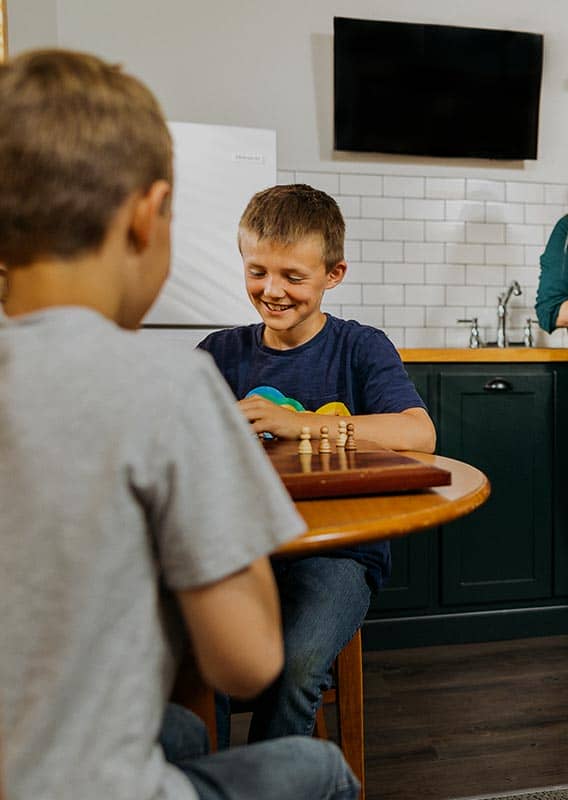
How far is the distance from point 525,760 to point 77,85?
185 centimetres

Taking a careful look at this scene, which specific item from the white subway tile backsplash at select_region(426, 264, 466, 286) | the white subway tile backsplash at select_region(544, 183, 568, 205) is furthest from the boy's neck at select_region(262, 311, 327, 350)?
the white subway tile backsplash at select_region(544, 183, 568, 205)

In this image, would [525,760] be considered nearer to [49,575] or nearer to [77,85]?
[49,575]

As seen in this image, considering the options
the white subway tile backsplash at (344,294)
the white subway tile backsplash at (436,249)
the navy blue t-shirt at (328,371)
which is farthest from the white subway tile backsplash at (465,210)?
the navy blue t-shirt at (328,371)

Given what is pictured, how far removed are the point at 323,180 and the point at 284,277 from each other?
1890mm

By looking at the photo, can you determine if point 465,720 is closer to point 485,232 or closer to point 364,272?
point 364,272

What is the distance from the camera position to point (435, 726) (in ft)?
6.89

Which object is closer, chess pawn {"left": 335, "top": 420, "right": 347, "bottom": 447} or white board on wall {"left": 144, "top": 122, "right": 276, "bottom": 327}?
chess pawn {"left": 335, "top": 420, "right": 347, "bottom": 447}

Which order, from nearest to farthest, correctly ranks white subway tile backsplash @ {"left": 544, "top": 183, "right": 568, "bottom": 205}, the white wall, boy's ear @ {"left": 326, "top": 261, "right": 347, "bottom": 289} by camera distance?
boy's ear @ {"left": 326, "top": 261, "right": 347, "bottom": 289}, the white wall, white subway tile backsplash @ {"left": 544, "top": 183, "right": 568, "bottom": 205}

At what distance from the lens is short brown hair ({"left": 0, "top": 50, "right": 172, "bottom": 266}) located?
62cm

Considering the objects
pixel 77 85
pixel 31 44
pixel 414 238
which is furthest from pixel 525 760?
pixel 31 44

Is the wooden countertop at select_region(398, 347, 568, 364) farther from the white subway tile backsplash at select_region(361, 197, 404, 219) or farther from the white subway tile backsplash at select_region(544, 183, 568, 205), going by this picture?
the white subway tile backsplash at select_region(544, 183, 568, 205)

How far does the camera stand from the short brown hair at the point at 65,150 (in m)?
0.62

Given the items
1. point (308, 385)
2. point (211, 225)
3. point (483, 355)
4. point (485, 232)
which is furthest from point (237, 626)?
point (485, 232)

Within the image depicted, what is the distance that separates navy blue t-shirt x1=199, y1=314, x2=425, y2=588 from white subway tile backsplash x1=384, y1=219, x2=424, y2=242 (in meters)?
1.77
